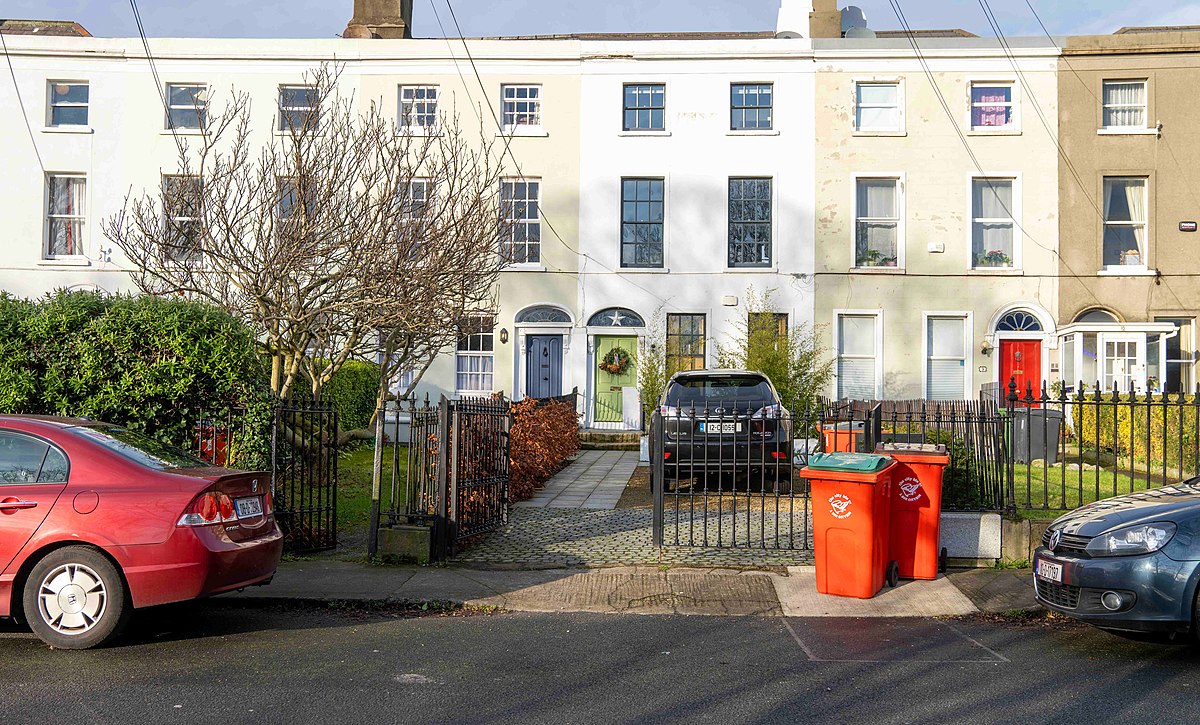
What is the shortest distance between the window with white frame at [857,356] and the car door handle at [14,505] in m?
20.4

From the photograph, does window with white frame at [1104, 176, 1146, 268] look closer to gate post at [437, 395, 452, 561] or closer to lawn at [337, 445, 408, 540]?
lawn at [337, 445, 408, 540]

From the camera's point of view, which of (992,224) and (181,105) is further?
(181,105)

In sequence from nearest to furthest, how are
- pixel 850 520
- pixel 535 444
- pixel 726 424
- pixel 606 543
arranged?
pixel 850 520, pixel 606 543, pixel 726 424, pixel 535 444

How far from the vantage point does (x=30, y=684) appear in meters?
5.52

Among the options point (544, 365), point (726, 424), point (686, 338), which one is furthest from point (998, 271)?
point (726, 424)

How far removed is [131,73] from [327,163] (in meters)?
15.2

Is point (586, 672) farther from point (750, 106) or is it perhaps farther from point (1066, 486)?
point (750, 106)

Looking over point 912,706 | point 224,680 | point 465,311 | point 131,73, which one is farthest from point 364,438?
point 912,706

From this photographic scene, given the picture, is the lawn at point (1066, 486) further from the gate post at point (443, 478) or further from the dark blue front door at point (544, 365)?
the dark blue front door at point (544, 365)

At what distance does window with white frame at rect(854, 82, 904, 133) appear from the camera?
80.6ft

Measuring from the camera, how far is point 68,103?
2517cm

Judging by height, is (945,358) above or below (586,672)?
above

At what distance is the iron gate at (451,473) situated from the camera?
9312mm

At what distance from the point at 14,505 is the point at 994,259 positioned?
2251 centimetres
